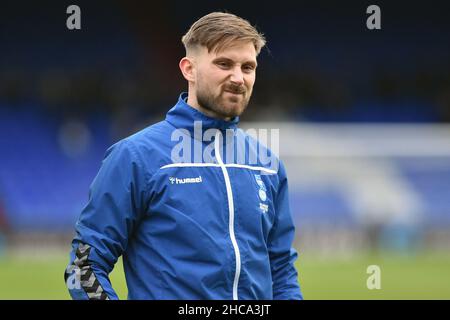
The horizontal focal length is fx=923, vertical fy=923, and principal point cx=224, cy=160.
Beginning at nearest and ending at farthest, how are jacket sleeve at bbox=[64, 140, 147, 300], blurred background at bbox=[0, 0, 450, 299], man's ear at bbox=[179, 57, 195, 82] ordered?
jacket sleeve at bbox=[64, 140, 147, 300], man's ear at bbox=[179, 57, 195, 82], blurred background at bbox=[0, 0, 450, 299]

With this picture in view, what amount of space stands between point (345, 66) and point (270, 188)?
1753 cm

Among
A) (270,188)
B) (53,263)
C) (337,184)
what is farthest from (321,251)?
(270,188)

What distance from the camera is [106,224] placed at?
9.28ft

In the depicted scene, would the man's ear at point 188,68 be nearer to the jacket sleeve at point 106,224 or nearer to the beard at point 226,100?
the beard at point 226,100

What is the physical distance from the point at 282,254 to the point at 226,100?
57 centimetres

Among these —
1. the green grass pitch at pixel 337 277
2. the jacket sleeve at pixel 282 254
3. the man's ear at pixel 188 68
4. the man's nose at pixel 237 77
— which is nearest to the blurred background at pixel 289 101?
the green grass pitch at pixel 337 277

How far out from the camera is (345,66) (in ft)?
66.6

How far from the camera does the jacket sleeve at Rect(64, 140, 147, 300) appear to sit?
2.80 m

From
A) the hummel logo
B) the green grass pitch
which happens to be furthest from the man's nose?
the green grass pitch

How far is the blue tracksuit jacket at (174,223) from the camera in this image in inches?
112

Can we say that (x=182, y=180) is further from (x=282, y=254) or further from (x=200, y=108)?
(x=282, y=254)

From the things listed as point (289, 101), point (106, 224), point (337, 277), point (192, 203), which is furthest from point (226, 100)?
point (289, 101)

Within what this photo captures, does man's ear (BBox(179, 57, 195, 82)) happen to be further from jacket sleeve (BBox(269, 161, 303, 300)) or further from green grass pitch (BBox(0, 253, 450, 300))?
green grass pitch (BBox(0, 253, 450, 300))
